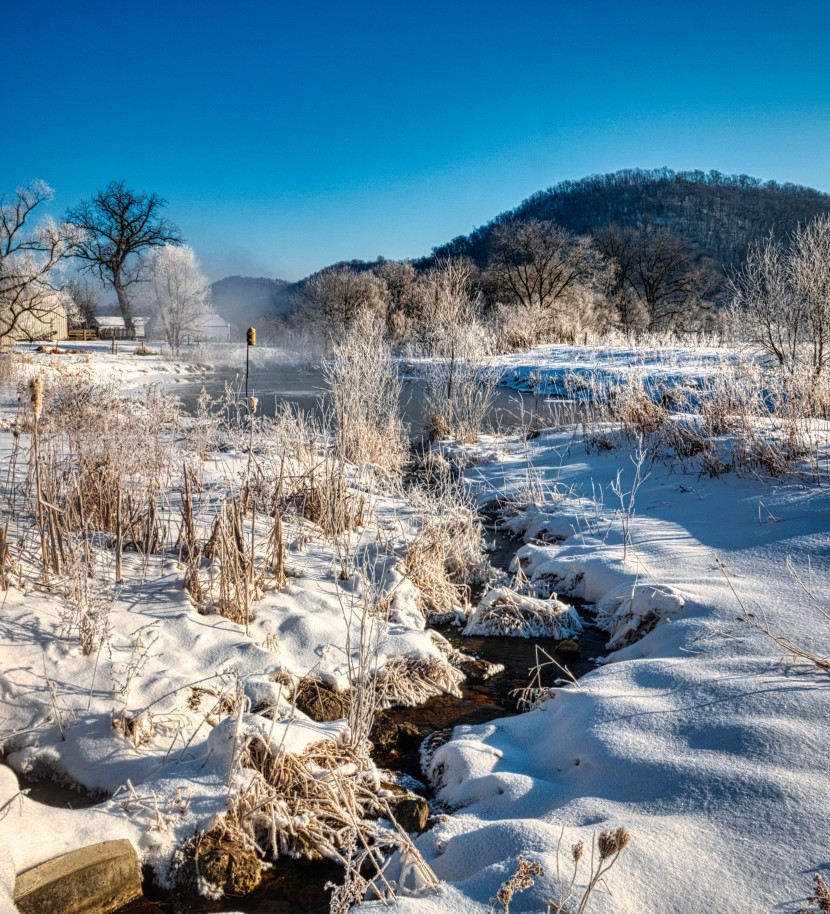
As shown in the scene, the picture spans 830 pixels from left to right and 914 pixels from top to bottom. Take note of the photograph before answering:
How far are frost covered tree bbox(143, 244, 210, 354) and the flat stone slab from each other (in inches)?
1321

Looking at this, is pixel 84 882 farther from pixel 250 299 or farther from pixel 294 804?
pixel 250 299

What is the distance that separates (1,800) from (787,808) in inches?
110

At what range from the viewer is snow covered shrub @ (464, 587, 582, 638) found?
4.73 metres

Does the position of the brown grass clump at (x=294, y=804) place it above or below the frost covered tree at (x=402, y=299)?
below

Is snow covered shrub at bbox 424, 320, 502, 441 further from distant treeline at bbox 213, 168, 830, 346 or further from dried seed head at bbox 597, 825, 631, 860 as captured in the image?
distant treeline at bbox 213, 168, 830, 346

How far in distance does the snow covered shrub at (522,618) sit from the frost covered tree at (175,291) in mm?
31799

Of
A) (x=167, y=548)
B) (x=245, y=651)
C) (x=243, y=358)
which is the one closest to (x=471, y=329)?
(x=167, y=548)

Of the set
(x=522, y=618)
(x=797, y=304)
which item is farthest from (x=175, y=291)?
(x=522, y=618)

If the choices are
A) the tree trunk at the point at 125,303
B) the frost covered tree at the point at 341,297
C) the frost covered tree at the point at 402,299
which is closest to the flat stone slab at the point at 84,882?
the frost covered tree at the point at 402,299

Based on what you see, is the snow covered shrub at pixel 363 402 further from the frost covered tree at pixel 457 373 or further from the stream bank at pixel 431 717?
the stream bank at pixel 431 717

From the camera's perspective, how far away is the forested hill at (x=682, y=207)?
71250 millimetres

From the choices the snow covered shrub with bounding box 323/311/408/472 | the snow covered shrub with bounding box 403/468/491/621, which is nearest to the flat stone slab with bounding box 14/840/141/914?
the snow covered shrub with bounding box 403/468/491/621

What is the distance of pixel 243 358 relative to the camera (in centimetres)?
3644

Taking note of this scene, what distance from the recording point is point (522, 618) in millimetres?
4793
